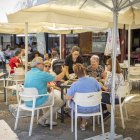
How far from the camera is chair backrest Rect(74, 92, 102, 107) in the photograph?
5090 mm

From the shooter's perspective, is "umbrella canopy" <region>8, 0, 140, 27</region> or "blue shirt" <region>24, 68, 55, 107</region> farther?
"umbrella canopy" <region>8, 0, 140, 27</region>

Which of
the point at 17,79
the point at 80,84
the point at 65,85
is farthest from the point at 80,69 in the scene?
the point at 17,79

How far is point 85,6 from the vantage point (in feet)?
19.6

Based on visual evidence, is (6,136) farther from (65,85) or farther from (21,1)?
(21,1)

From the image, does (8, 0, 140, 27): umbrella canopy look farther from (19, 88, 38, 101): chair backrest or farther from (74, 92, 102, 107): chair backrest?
(74, 92, 102, 107): chair backrest

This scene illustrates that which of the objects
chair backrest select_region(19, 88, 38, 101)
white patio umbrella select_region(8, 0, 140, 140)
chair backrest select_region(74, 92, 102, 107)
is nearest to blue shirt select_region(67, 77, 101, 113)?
chair backrest select_region(74, 92, 102, 107)

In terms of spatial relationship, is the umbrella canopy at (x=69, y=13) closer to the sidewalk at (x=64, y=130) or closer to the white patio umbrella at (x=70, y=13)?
the white patio umbrella at (x=70, y=13)

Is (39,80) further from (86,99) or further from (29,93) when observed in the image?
(86,99)

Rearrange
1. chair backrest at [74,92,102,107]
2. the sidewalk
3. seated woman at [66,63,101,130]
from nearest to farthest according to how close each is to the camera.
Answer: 1. chair backrest at [74,92,102,107]
2. seated woman at [66,63,101,130]
3. the sidewalk

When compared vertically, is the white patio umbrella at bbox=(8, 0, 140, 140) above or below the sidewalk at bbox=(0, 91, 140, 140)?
above

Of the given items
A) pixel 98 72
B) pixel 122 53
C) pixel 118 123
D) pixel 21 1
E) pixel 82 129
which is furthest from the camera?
pixel 122 53

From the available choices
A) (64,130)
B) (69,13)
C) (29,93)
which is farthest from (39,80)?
(69,13)

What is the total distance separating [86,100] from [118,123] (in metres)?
1.43

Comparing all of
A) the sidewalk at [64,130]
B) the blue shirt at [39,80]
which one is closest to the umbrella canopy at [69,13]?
the blue shirt at [39,80]
